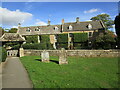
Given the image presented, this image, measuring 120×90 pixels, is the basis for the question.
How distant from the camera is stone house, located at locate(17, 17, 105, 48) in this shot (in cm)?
3400

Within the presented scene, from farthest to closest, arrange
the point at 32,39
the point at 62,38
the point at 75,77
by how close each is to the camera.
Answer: the point at 32,39 → the point at 62,38 → the point at 75,77

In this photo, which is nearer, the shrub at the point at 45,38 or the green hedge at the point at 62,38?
the green hedge at the point at 62,38

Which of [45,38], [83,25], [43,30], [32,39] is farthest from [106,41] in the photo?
[32,39]

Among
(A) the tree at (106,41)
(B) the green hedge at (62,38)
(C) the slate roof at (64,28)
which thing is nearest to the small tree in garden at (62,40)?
(B) the green hedge at (62,38)

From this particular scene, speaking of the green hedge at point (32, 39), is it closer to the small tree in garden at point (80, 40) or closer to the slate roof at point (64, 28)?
the slate roof at point (64, 28)

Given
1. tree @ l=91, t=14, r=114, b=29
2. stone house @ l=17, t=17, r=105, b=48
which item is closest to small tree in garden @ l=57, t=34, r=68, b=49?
stone house @ l=17, t=17, r=105, b=48

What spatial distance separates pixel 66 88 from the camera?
5.09m

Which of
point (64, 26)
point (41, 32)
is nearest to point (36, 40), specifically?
point (41, 32)

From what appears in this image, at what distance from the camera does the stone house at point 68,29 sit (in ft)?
112

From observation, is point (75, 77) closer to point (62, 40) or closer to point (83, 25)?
point (62, 40)

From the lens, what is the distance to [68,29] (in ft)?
119

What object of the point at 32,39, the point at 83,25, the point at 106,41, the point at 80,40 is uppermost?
the point at 83,25

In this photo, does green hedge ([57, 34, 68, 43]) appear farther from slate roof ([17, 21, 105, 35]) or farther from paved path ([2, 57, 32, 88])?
paved path ([2, 57, 32, 88])

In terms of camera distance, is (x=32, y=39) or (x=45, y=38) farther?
(x=32, y=39)
